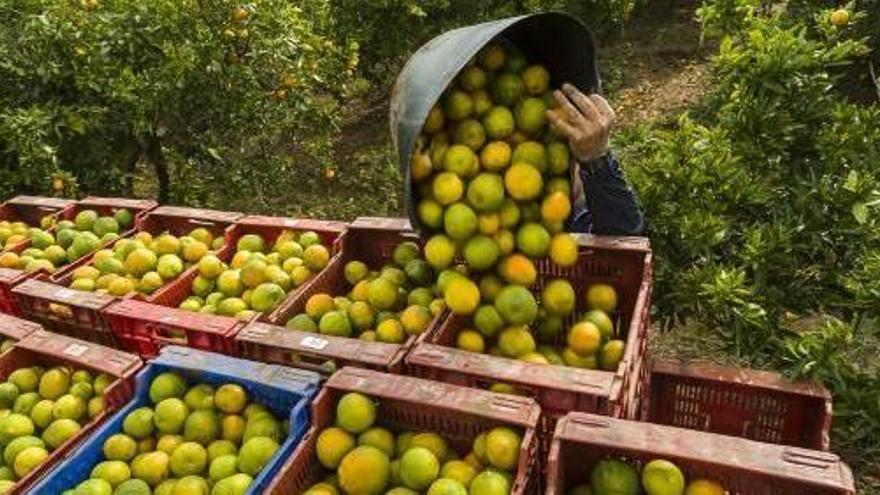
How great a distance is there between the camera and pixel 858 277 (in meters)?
2.79

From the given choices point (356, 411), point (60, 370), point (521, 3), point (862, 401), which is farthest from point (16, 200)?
point (521, 3)

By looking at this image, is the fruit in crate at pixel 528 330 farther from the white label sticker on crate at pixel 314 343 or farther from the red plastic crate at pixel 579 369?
the white label sticker on crate at pixel 314 343

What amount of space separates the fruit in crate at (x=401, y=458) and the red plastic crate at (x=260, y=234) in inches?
37.2

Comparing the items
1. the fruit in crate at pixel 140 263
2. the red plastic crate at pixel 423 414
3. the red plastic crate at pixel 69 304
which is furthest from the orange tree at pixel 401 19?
the red plastic crate at pixel 423 414

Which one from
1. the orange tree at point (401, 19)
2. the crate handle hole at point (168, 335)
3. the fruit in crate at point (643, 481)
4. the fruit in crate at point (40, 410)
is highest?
the orange tree at point (401, 19)

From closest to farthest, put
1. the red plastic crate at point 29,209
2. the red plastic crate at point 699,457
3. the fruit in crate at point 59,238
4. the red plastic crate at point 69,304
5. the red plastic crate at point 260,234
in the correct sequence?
1. the red plastic crate at point 699,457
2. the red plastic crate at point 69,304
3. the red plastic crate at point 260,234
4. the fruit in crate at point 59,238
5. the red plastic crate at point 29,209

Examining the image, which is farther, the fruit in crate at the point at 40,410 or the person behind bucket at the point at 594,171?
the fruit in crate at the point at 40,410

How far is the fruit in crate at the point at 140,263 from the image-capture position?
141 inches

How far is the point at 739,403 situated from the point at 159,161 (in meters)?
4.98

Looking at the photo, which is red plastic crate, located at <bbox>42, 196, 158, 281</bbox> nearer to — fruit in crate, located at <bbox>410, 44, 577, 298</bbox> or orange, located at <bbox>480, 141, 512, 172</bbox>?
fruit in crate, located at <bbox>410, 44, 577, 298</bbox>

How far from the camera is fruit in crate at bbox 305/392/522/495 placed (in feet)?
7.19

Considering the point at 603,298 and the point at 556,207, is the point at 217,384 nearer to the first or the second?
the point at 556,207

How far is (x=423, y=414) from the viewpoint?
2.42m

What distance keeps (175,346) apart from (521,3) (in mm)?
6493
